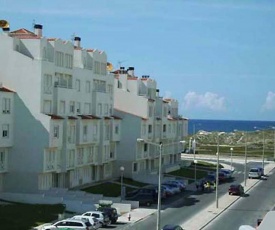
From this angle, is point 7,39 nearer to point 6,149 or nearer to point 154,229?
point 6,149

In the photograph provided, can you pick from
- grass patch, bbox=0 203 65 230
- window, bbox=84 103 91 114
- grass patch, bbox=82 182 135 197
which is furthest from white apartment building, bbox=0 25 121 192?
grass patch, bbox=0 203 65 230

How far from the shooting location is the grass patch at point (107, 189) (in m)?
70.0

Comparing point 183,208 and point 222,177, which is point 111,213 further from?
point 222,177

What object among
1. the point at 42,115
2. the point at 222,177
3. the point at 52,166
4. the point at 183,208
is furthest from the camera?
the point at 222,177

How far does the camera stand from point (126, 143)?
87.8 m

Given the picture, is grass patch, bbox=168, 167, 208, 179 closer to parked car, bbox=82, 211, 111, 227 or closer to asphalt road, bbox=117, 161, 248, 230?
asphalt road, bbox=117, 161, 248, 230

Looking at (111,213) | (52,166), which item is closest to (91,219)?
(111,213)

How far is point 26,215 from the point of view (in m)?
53.0

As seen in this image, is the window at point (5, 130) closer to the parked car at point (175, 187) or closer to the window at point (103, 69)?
the window at point (103, 69)

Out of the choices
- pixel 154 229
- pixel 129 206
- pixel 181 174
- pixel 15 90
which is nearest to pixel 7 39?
pixel 15 90

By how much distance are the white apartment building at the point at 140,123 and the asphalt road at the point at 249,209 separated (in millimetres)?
15538

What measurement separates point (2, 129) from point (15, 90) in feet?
14.8

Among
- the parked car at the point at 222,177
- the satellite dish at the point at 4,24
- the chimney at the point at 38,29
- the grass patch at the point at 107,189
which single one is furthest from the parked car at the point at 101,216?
the parked car at the point at 222,177

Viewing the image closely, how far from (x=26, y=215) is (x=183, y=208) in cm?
1767
